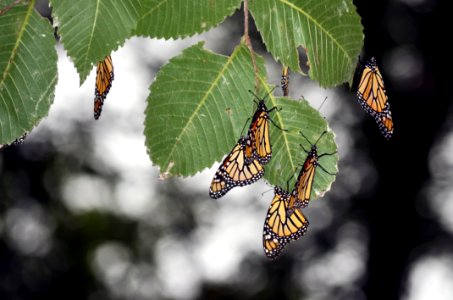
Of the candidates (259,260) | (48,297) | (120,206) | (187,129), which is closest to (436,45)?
(259,260)

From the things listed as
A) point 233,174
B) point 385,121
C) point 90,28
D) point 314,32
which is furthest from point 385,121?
point 90,28

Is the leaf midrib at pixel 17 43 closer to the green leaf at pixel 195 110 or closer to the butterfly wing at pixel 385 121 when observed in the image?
the green leaf at pixel 195 110

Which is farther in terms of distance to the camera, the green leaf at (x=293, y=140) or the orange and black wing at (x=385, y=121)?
the orange and black wing at (x=385, y=121)

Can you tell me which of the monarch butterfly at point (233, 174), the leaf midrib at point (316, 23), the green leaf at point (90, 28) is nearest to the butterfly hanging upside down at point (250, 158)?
the monarch butterfly at point (233, 174)

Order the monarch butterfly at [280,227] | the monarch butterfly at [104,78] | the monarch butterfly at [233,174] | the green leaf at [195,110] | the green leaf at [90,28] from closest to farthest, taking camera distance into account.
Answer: the green leaf at [90,28] < the green leaf at [195,110] < the monarch butterfly at [104,78] < the monarch butterfly at [233,174] < the monarch butterfly at [280,227]

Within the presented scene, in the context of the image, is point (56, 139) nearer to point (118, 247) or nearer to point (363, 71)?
point (118, 247)

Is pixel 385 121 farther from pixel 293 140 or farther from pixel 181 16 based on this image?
pixel 181 16

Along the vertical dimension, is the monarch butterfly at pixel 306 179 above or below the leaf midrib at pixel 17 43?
below
